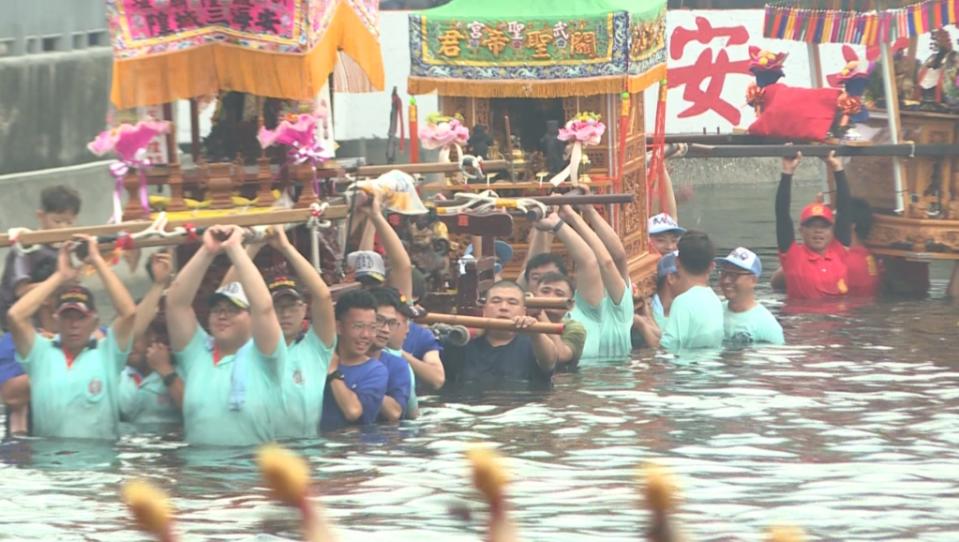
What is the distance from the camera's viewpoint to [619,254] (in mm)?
14695

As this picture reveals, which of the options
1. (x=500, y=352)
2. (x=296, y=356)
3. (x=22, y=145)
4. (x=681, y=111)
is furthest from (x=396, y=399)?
(x=681, y=111)

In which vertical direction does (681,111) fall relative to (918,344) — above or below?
above

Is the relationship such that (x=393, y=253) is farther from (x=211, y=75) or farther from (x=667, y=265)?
(x=667, y=265)

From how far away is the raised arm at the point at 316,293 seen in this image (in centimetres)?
1088

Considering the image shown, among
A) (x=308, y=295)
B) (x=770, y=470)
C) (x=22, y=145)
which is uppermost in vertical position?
(x=22, y=145)

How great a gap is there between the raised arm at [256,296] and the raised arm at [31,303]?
Answer: 2.61ft

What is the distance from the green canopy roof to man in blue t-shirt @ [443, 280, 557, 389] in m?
3.77

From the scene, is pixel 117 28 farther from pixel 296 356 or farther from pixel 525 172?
pixel 525 172

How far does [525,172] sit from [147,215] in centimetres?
568

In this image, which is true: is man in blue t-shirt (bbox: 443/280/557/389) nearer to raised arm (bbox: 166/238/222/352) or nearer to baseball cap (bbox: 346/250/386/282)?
baseball cap (bbox: 346/250/386/282)

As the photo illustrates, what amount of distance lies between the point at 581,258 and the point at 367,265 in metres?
1.94

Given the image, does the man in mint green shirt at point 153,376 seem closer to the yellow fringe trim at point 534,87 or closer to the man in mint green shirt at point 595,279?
the man in mint green shirt at point 595,279

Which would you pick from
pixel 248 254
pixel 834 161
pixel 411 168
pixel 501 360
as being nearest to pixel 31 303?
pixel 248 254

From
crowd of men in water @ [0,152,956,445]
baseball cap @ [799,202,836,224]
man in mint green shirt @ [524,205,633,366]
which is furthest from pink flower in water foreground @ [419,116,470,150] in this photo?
baseball cap @ [799,202,836,224]
